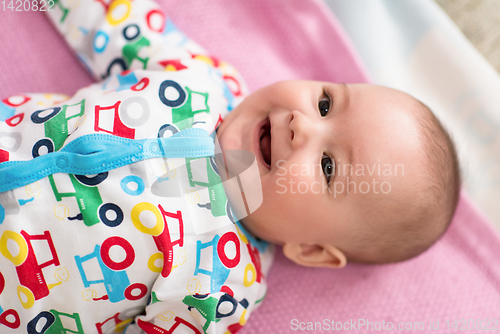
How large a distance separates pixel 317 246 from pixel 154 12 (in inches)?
31.4

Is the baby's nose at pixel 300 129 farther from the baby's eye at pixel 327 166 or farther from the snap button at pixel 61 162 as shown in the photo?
the snap button at pixel 61 162

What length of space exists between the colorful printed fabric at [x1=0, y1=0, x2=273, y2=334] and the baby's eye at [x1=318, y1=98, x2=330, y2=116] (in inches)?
9.9

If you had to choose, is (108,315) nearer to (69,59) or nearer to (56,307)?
(56,307)

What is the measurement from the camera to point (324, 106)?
0.90m

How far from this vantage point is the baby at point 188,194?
0.77 meters

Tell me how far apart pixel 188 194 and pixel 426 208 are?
0.52m

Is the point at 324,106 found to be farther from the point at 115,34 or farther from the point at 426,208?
the point at 115,34

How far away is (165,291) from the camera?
82 centimetres

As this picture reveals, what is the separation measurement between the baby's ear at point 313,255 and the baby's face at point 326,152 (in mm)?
69

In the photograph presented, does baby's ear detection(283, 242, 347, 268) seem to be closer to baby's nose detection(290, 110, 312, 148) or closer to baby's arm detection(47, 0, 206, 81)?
baby's nose detection(290, 110, 312, 148)

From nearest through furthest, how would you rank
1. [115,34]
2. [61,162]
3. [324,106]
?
[61,162], [324,106], [115,34]

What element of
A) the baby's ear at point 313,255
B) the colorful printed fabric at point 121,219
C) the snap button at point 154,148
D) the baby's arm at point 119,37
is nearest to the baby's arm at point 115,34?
the baby's arm at point 119,37

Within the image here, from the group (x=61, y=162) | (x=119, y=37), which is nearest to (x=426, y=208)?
(x=61, y=162)

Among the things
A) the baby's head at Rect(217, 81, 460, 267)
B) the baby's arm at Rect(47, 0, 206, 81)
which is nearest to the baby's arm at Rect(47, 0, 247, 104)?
the baby's arm at Rect(47, 0, 206, 81)
